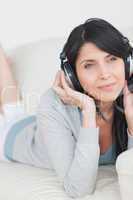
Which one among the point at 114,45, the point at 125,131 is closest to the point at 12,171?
the point at 125,131

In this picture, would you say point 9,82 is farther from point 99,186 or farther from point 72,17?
point 99,186

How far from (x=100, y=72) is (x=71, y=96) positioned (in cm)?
12

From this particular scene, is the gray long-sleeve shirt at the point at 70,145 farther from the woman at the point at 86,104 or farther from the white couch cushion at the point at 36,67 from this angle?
the white couch cushion at the point at 36,67

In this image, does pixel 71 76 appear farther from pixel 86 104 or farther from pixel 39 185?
pixel 39 185

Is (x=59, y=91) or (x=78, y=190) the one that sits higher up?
(x=59, y=91)

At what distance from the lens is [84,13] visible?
201cm

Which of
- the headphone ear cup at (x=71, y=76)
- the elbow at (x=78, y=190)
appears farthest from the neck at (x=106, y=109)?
the elbow at (x=78, y=190)

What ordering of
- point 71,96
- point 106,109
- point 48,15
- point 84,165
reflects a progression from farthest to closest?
point 48,15, point 106,109, point 71,96, point 84,165

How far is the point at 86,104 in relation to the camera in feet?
4.03

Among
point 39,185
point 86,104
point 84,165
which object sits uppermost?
point 86,104

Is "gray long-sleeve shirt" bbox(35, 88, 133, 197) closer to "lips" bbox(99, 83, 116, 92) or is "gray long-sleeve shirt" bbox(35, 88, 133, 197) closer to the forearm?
the forearm

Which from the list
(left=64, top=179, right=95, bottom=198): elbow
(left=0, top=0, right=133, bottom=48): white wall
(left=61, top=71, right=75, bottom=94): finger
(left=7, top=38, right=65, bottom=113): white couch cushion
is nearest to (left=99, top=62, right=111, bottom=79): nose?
(left=61, top=71, right=75, bottom=94): finger

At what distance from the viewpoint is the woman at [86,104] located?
118cm

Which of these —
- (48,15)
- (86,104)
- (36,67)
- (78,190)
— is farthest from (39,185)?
(48,15)
